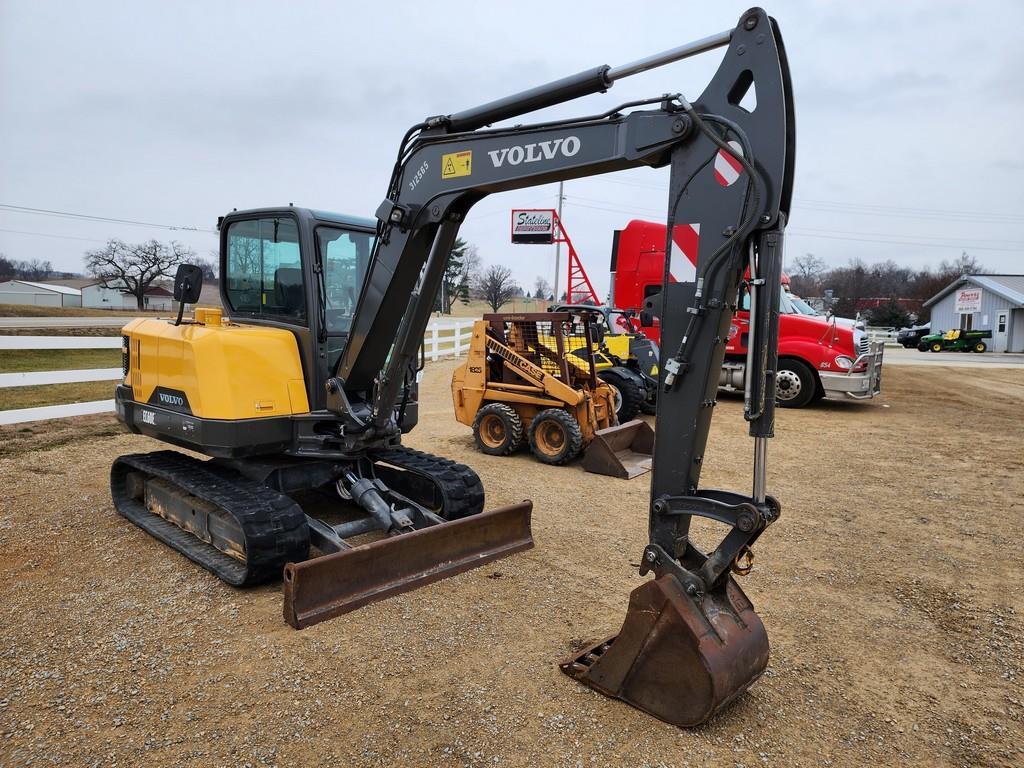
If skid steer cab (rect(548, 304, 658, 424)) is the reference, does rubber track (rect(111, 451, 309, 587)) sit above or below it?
below

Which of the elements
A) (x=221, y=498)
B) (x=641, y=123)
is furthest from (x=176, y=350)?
(x=641, y=123)

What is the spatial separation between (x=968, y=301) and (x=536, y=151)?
147 ft

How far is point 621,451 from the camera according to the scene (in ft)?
26.7

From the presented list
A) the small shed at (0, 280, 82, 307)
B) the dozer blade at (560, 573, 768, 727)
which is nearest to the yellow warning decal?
the dozer blade at (560, 573, 768, 727)

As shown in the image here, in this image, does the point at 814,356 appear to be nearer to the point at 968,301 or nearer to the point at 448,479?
the point at 448,479

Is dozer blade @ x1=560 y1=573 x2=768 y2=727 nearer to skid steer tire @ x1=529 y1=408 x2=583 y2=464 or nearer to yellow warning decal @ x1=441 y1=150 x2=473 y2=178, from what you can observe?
yellow warning decal @ x1=441 y1=150 x2=473 y2=178

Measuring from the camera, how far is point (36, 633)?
362cm

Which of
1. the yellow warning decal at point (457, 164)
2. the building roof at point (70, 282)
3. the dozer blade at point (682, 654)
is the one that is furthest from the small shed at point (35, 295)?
the dozer blade at point (682, 654)

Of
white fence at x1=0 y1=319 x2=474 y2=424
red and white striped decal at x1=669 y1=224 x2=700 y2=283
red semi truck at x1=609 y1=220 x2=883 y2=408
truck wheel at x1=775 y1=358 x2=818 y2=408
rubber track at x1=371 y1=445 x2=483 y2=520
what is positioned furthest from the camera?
truck wheel at x1=775 y1=358 x2=818 y2=408

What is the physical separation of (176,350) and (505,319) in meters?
4.24

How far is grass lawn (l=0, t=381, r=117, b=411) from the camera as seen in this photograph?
10.9 metres

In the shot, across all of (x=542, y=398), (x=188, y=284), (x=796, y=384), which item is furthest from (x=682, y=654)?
(x=796, y=384)

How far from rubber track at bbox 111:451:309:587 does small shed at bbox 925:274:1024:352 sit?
41.5 meters

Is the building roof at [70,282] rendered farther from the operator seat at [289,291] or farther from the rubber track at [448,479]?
the rubber track at [448,479]
